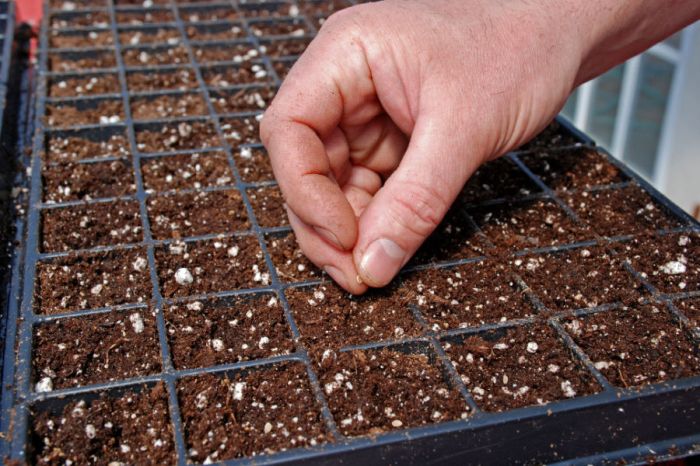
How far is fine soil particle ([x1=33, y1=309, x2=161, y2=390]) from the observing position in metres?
0.98

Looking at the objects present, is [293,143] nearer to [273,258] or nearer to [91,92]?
[273,258]

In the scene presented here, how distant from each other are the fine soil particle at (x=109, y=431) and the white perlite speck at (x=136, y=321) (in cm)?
12

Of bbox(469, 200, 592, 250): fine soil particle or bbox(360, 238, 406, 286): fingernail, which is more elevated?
bbox(360, 238, 406, 286): fingernail

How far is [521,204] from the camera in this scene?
4.39ft

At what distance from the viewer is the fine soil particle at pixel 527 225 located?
1.24 m

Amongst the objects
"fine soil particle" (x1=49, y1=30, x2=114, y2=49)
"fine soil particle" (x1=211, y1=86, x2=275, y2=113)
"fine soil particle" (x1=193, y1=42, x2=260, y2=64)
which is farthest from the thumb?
"fine soil particle" (x1=49, y1=30, x2=114, y2=49)

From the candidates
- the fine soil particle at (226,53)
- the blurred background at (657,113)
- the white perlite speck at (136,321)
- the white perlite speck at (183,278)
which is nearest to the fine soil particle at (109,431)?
the white perlite speck at (136,321)

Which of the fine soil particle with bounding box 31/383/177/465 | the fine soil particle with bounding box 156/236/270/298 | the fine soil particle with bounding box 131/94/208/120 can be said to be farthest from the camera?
the fine soil particle with bounding box 131/94/208/120

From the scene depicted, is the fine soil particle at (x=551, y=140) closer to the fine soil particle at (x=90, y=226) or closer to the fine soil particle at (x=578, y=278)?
the fine soil particle at (x=578, y=278)

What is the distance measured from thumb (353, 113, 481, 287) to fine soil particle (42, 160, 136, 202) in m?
0.53

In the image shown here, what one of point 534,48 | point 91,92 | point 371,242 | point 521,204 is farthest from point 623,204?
point 91,92

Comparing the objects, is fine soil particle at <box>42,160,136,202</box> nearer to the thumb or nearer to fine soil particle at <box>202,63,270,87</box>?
fine soil particle at <box>202,63,270,87</box>

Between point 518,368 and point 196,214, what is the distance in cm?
61

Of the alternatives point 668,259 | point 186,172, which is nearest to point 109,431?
point 186,172
